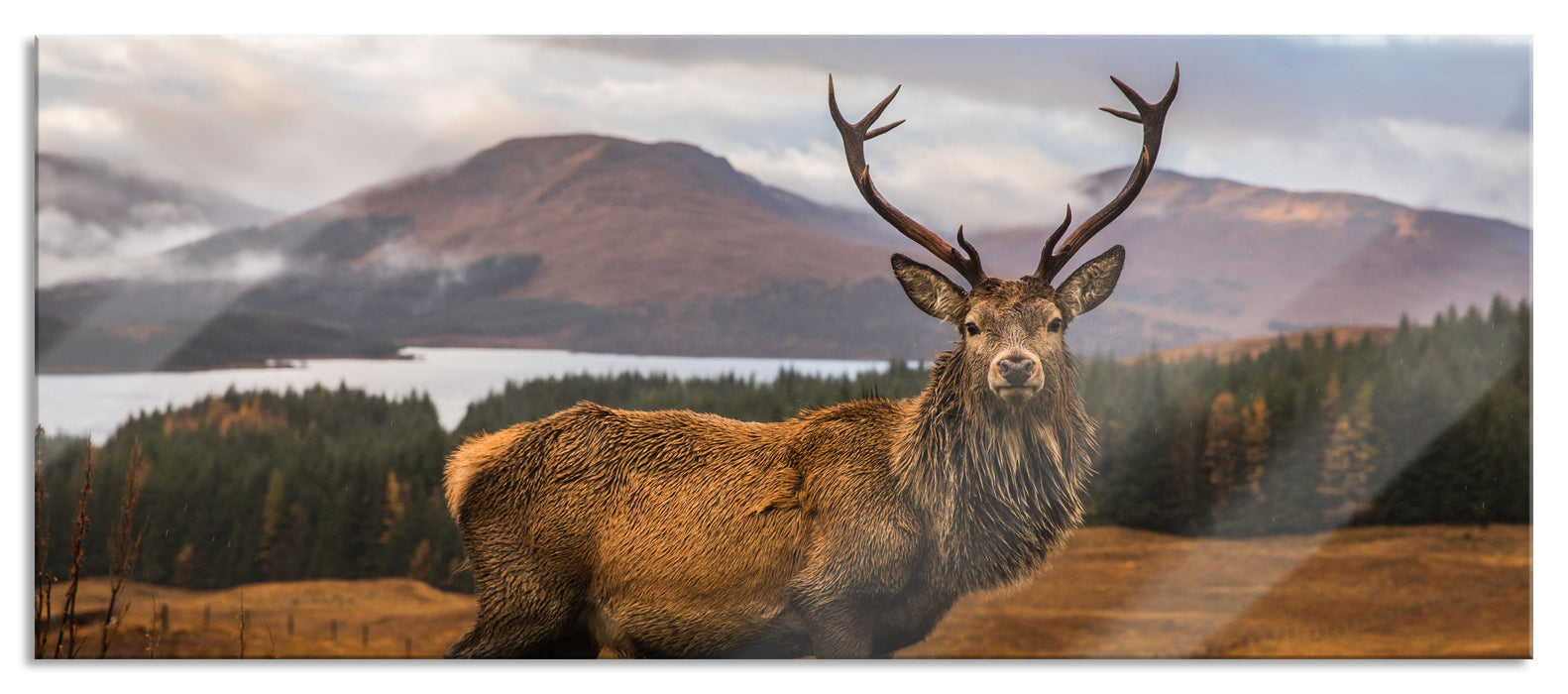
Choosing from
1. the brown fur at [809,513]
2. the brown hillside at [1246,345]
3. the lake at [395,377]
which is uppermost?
the brown hillside at [1246,345]

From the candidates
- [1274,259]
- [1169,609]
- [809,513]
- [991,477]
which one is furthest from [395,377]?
[1274,259]

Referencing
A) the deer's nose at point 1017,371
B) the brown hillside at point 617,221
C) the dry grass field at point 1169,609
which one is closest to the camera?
the deer's nose at point 1017,371

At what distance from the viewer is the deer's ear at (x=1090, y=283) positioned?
9.20 ft

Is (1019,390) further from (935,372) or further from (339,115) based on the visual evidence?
(339,115)

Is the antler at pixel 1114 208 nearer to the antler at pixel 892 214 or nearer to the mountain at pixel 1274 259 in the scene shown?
the antler at pixel 892 214

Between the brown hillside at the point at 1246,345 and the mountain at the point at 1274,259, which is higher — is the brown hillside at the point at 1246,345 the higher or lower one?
the lower one

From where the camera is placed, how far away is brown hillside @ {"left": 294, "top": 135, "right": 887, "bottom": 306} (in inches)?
160

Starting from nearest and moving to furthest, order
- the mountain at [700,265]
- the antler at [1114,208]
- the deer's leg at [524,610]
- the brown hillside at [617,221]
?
the antler at [1114,208] → the deer's leg at [524,610] → the mountain at [700,265] → the brown hillside at [617,221]

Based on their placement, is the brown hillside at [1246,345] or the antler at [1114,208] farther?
the brown hillside at [1246,345]

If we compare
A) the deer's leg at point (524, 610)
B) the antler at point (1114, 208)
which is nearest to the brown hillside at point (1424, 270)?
the antler at point (1114, 208)

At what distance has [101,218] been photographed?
3.78 m

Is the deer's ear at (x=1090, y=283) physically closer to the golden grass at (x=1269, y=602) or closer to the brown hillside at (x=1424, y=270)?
the golden grass at (x=1269, y=602)

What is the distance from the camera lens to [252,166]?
12.8ft

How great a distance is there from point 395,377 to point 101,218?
1.11 meters
